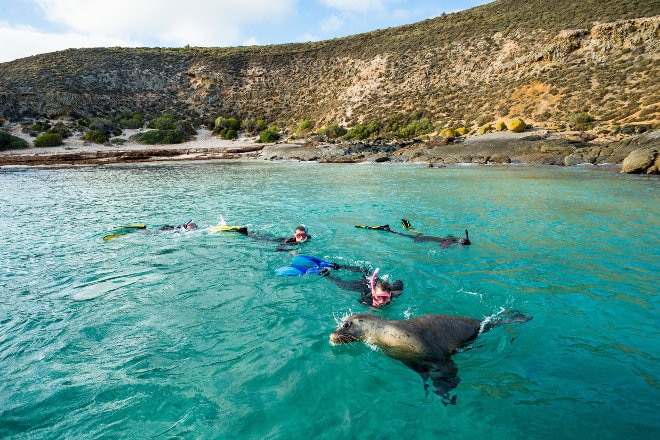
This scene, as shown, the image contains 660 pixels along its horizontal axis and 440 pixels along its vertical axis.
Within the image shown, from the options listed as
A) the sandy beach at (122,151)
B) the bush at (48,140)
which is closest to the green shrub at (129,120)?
the sandy beach at (122,151)

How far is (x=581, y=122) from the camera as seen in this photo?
29938 millimetres

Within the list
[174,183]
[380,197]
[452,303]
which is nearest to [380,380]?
[452,303]

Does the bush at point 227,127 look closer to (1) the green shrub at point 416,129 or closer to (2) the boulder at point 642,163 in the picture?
(1) the green shrub at point 416,129

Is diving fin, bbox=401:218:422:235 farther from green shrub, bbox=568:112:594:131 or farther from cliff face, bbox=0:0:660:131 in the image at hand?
cliff face, bbox=0:0:660:131

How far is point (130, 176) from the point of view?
2578cm

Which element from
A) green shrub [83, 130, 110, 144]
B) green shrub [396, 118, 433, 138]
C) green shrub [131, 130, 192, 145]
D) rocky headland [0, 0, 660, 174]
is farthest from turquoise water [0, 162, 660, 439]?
green shrub [131, 130, 192, 145]

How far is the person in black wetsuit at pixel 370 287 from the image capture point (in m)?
5.86

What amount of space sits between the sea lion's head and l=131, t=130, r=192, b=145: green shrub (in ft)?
158

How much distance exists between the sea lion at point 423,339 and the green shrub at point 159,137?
48.2 m

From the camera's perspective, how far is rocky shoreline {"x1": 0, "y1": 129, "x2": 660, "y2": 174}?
76.4 ft

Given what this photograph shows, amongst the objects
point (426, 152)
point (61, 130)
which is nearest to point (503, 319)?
point (426, 152)

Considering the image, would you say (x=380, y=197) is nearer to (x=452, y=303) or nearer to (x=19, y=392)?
(x=452, y=303)

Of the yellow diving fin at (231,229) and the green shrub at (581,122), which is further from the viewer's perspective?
the green shrub at (581,122)

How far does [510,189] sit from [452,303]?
42.3 ft
